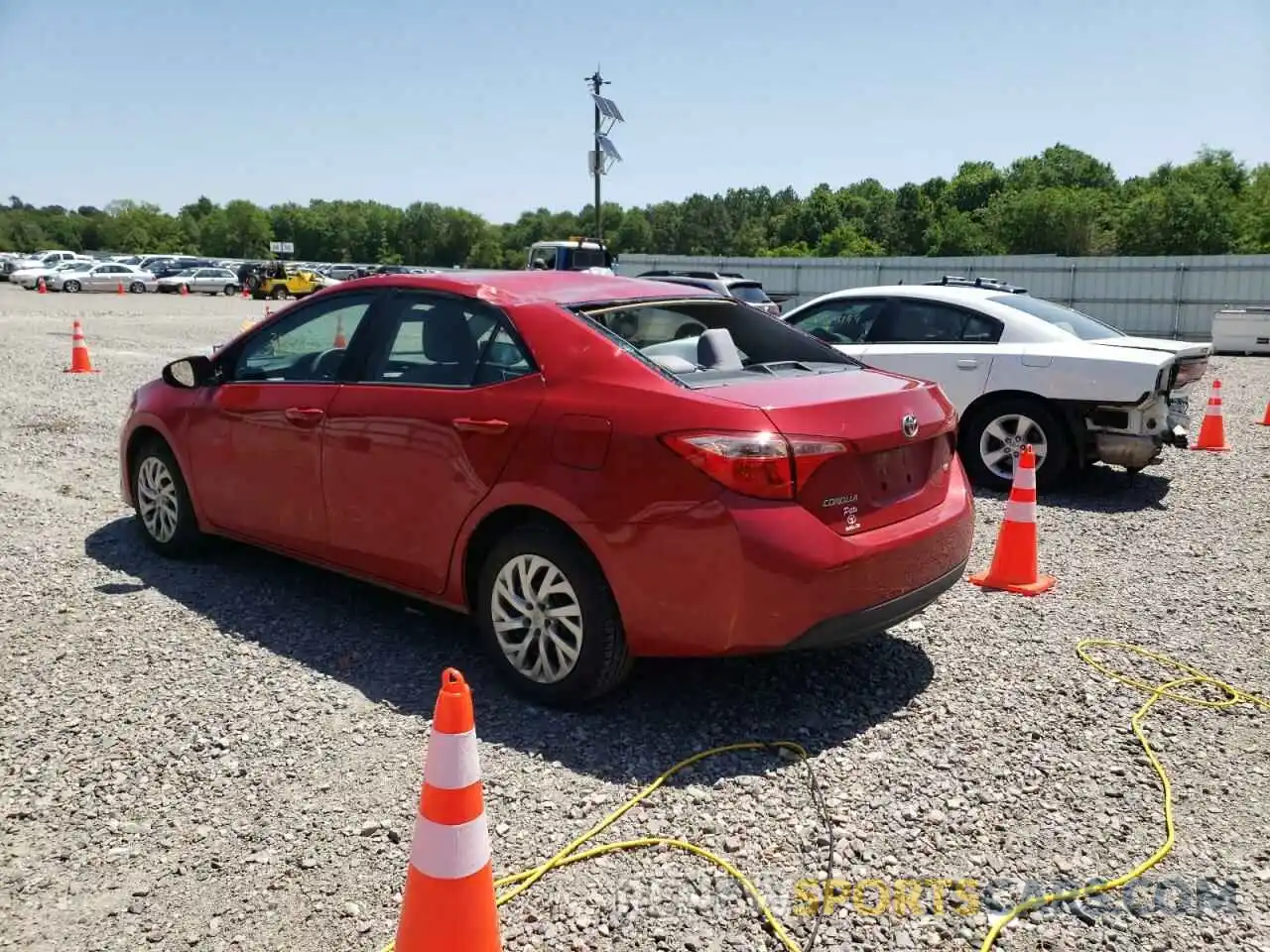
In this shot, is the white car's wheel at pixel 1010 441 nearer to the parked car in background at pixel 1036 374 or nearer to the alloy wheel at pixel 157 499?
the parked car in background at pixel 1036 374

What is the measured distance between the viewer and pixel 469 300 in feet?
14.8

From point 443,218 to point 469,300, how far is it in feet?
459

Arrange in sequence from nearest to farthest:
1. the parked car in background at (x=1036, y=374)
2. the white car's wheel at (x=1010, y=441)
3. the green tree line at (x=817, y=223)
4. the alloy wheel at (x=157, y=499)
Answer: the alloy wheel at (x=157, y=499)
the parked car in background at (x=1036, y=374)
the white car's wheel at (x=1010, y=441)
the green tree line at (x=817, y=223)

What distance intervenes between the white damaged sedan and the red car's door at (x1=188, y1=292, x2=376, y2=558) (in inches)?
202

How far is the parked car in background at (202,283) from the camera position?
50.8 metres

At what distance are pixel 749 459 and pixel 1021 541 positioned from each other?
9.18ft

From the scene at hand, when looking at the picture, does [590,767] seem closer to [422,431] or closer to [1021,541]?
[422,431]

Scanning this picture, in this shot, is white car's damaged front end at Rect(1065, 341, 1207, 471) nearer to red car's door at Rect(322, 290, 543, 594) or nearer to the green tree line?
red car's door at Rect(322, 290, 543, 594)

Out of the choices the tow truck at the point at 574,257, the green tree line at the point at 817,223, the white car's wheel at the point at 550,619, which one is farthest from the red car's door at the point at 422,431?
the green tree line at the point at 817,223

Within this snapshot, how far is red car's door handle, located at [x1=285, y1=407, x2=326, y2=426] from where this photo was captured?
4.84 metres

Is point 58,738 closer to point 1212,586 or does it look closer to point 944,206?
point 1212,586

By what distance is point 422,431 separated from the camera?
438 cm

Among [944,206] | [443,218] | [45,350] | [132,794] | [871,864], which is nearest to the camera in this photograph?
[871,864]

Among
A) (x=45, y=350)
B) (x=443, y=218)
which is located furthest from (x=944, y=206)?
(x=45, y=350)
